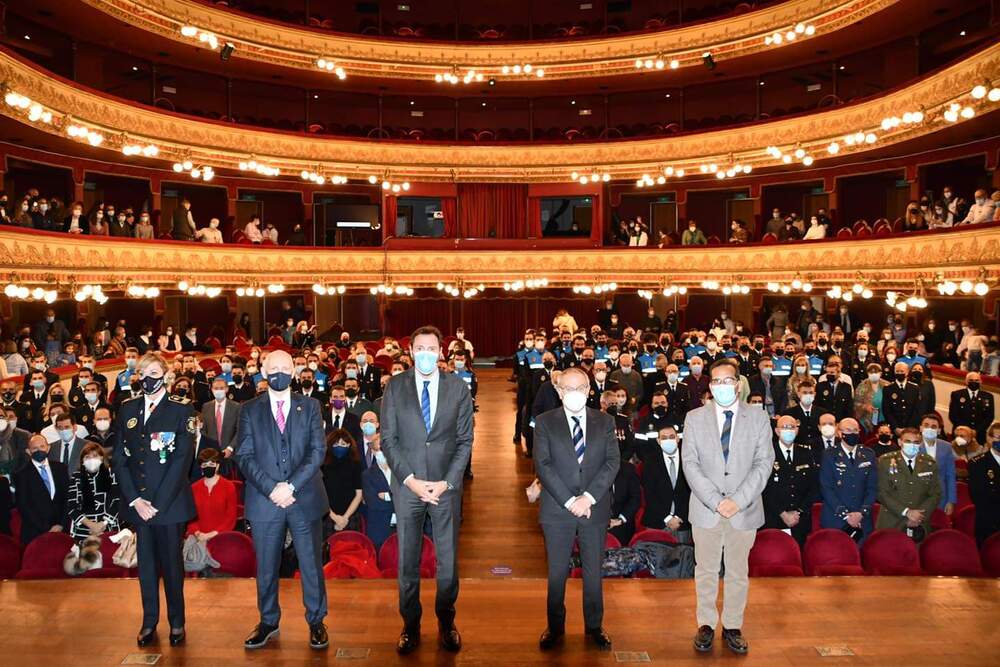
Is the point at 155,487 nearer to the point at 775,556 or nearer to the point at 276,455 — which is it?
the point at 276,455

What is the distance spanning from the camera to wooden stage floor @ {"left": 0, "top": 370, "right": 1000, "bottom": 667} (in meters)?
4.84

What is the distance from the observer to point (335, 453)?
28.5 feet

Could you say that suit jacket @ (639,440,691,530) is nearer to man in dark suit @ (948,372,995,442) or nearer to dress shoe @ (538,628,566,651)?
dress shoe @ (538,628,566,651)

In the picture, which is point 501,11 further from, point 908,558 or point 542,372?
point 908,558

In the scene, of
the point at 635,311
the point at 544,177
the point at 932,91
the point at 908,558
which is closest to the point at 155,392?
the point at 908,558

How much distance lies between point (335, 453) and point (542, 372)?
237 inches

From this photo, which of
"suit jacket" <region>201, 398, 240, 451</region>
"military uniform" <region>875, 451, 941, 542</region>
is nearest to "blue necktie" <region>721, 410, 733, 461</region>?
"military uniform" <region>875, 451, 941, 542</region>

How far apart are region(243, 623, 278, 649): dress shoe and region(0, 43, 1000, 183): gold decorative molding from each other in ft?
43.4

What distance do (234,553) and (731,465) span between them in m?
4.00

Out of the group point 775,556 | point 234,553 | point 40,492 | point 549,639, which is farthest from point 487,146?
point 549,639

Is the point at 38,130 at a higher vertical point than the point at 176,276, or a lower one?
higher

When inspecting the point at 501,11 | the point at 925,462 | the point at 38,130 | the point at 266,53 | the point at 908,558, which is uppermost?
the point at 501,11

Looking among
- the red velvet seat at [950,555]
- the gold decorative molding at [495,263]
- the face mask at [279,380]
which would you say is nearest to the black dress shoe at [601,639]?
the face mask at [279,380]

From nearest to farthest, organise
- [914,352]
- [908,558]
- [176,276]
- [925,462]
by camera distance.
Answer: [908,558]
[925,462]
[914,352]
[176,276]
